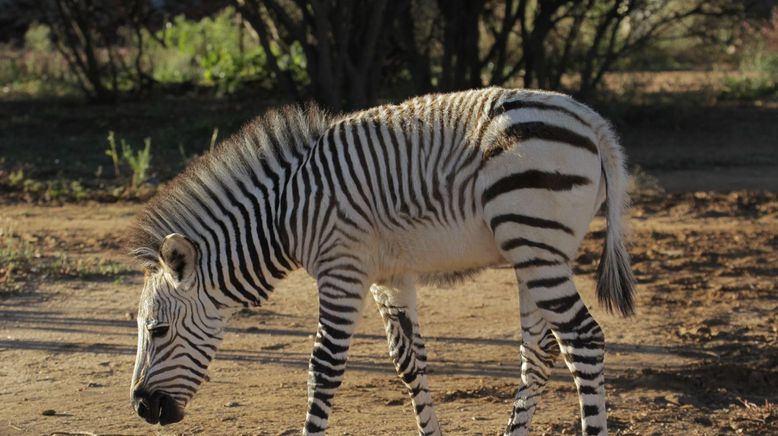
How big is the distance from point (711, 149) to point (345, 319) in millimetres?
10339

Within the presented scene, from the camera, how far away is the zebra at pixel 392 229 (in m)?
4.52

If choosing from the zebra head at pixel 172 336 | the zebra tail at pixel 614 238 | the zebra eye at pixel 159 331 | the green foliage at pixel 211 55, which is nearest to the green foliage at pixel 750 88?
the green foliage at pixel 211 55

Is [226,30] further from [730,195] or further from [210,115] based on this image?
[730,195]

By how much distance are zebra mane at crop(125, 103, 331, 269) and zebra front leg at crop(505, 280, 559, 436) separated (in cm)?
133

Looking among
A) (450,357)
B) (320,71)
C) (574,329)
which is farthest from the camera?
(320,71)

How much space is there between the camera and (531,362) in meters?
5.08

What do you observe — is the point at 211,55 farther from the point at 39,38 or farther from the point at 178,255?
the point at 178,255

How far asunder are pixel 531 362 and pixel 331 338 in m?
1.06

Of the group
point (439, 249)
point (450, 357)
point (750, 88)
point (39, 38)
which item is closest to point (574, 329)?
point (439, 249)

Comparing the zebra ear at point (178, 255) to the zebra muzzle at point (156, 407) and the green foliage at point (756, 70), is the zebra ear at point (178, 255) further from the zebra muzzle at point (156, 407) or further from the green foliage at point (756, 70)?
the green foliage at point (756, 70)

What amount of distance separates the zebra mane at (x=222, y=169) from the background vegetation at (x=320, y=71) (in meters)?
6.00

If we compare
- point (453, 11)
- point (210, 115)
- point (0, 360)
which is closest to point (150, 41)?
point (210, 115)

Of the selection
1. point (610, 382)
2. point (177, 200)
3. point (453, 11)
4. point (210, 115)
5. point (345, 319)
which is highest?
point (453, 11)

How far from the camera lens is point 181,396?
4.80 meters
